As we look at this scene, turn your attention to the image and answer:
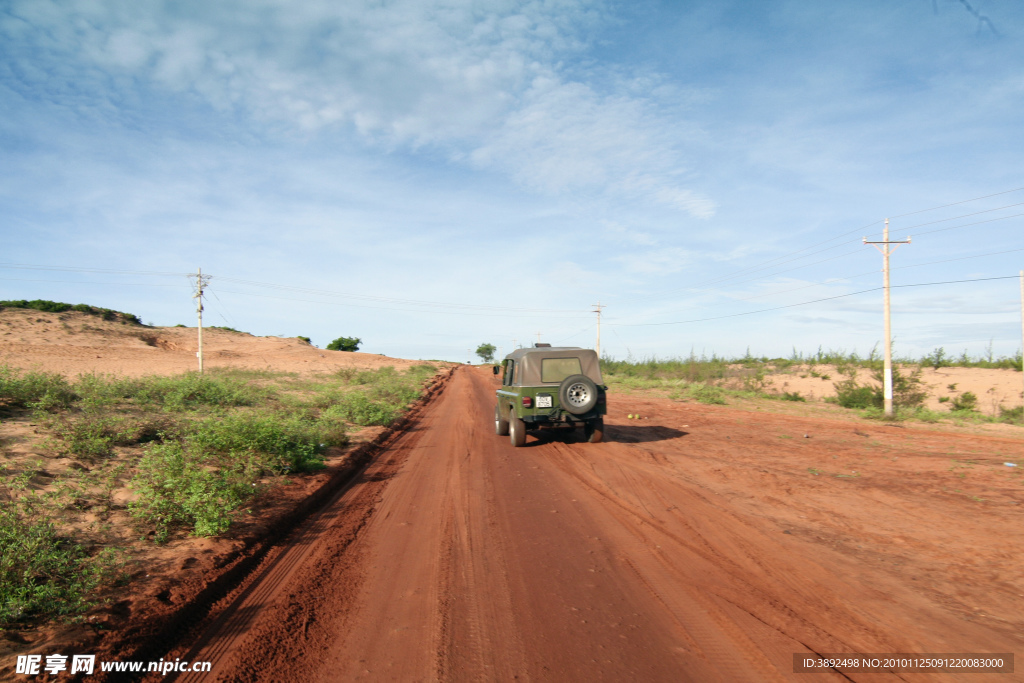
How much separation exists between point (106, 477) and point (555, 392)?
7.94m

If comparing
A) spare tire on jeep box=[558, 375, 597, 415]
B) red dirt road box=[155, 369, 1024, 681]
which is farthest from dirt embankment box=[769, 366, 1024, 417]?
red dirt road box=[155, 369, 1024, 681]

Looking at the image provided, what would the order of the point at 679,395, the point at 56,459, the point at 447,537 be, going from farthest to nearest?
the point at 679,395 < the point at 56,459 < the point at 447,537

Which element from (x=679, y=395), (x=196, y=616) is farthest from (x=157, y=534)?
(x=679, y=395)

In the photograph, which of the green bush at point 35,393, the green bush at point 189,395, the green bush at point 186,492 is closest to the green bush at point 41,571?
the green bush at point 186,492

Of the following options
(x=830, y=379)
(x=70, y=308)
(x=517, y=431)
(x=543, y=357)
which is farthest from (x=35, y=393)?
(x=70, y=308)

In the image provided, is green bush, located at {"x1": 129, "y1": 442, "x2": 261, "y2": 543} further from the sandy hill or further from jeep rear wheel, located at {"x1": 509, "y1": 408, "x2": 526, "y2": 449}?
the sandy hill

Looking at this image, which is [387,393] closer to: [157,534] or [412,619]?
[157,534]

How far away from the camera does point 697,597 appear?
422cm

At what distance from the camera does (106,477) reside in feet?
21.2

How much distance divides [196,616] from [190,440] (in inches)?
187

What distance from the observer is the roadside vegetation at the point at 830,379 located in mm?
20969

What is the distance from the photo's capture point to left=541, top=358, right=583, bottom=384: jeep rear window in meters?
11.8

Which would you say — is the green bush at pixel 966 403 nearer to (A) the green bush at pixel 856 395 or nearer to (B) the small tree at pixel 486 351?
(A) the green bush at pixel 856 395

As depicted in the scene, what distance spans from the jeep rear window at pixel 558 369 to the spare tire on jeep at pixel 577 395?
2.68ft
